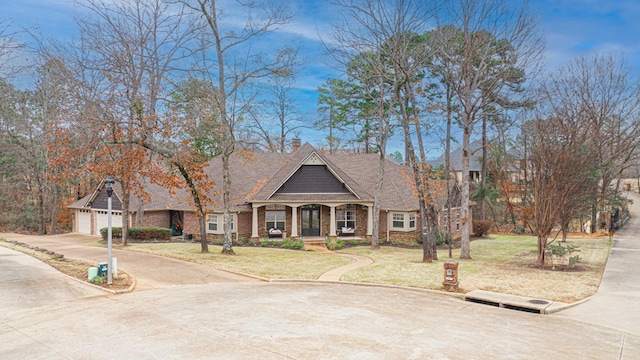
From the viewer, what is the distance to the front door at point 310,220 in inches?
1137

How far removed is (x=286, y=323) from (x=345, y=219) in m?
19.9

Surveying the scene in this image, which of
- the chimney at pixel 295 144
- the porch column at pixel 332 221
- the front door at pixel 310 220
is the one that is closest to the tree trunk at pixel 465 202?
the porch column at pixel 332 221

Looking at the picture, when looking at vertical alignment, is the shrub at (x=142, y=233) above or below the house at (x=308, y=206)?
below

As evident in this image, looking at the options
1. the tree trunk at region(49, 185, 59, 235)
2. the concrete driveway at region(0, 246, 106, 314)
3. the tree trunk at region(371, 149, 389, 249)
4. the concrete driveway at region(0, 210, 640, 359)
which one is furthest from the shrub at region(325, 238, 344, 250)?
the tree trunk at region(49, 185, 59, 235)

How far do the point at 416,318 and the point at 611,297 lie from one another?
696 centimetres

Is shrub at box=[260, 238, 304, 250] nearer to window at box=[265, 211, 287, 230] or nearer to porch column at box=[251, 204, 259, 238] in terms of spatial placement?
porch column at box=[251, 204, 259, 238]

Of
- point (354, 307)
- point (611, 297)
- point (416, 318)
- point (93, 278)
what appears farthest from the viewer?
point (93, 278)

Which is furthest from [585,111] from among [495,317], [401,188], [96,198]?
[96,198]

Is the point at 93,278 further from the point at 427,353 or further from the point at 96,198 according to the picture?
the point at 96,198

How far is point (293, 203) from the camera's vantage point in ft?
89.1

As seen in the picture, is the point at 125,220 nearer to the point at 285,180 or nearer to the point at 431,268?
the point at 285,180

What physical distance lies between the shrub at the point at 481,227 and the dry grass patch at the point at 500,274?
992cm

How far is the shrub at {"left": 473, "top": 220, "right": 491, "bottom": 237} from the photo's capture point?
110 feet

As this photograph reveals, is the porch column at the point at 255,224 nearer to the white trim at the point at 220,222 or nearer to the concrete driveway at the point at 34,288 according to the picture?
the white trim at the point at 220,222
